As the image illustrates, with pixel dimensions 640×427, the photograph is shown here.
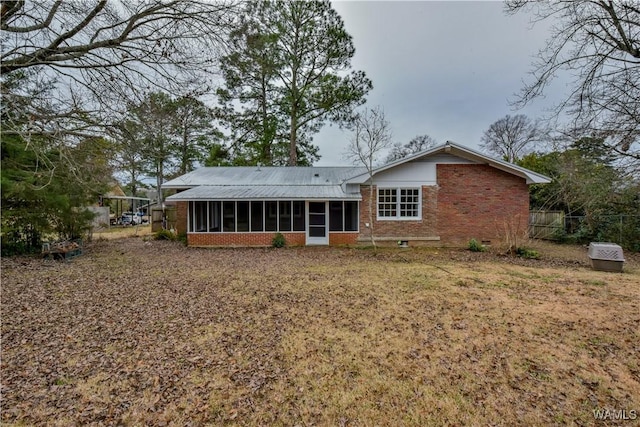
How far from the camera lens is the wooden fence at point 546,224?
1622 centimetres

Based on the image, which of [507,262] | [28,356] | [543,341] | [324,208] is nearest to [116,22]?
[28,356]

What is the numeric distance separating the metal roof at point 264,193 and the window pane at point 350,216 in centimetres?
70

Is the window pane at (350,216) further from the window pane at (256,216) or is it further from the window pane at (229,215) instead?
the window pane at (229,215)

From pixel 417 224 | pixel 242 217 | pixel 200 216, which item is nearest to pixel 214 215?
pixel 200 216

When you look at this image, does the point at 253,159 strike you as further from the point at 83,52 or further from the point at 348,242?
the point at 83,52

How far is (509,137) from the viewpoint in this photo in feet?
101

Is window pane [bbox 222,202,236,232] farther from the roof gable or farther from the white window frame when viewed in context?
the white window frame

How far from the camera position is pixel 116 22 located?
5402mm

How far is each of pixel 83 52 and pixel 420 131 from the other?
3332 cm

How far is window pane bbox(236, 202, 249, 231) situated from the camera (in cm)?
1462

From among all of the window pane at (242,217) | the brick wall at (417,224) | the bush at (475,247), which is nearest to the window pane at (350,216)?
the brick wall at (417,224)

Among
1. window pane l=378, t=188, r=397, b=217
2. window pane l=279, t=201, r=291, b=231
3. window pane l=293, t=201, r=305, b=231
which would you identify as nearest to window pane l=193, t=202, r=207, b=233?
window pane l=279, t=201, r=291, b=231

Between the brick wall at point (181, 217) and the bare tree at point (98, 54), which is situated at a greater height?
the bare tree at point (98, 54)

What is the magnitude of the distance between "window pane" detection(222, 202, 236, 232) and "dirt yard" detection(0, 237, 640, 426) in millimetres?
7139
